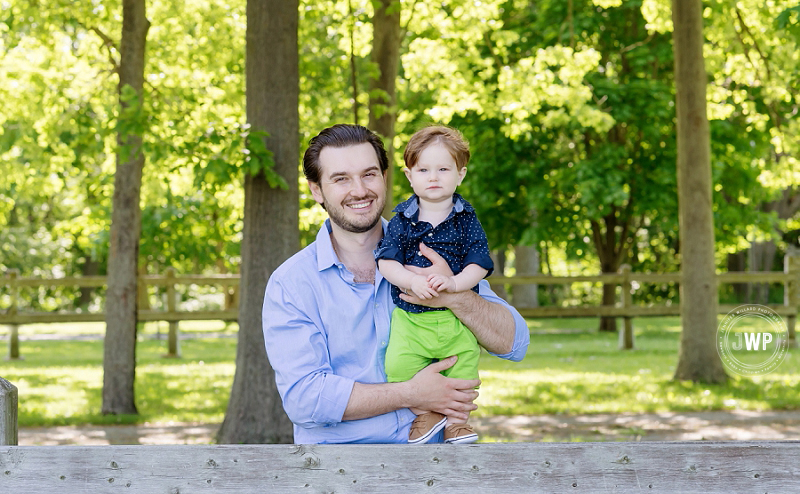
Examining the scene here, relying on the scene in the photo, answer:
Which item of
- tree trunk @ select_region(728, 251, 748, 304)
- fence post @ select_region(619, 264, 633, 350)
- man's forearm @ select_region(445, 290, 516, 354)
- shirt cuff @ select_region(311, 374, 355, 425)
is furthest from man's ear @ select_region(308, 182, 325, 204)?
tree trunk @ select_region(728, 251, 748, 304)

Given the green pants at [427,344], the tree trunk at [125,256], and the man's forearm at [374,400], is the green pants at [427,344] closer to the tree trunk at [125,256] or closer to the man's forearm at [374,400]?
the man's forearm at [374,400]

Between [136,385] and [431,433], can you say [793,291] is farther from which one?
[431,433]

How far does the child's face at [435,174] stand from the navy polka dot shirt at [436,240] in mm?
79

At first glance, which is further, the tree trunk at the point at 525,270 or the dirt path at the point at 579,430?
the tree trunk at the point at 525,270

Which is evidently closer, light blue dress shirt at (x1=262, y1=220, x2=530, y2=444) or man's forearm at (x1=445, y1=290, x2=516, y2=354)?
light blue dress shirt at (x1=262, y1=220, x2=530, y2=444)

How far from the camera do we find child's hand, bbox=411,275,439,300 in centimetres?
309

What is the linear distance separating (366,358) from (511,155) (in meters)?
20.6

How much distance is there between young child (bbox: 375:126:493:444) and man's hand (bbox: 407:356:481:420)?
0.04 metres

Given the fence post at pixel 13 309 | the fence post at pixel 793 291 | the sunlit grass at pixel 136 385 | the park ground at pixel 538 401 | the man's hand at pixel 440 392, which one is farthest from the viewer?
the fence post at pixel 793 291

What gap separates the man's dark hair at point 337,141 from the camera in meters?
3.26

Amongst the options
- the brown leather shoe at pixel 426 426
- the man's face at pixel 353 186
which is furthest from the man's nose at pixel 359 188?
the brown leather shoe at pixel 426 426

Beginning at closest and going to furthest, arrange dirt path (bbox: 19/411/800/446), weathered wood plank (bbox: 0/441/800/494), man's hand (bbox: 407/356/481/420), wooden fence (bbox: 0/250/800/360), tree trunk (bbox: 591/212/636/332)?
weathered wood plank (bbox: 0/441/800/494) → man's hand (bbox: 407/356/481/420) → dirt path (bbox: 19/411/800/446) → wooden fence (bbox: 0/250/800/360) → tree trunk (bbox: 591/212/636/332)

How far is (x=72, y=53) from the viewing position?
15.9 metres

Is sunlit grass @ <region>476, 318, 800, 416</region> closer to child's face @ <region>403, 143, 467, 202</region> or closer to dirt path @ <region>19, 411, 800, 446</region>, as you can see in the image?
dirt path @ <region>19, 411, 800, 446</region>
